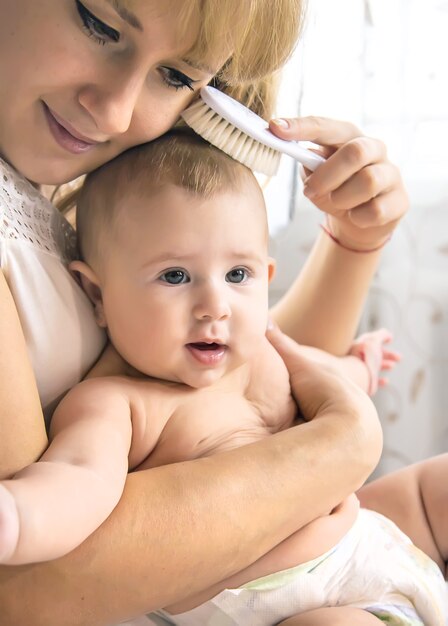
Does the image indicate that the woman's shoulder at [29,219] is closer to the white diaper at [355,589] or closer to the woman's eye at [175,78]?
the woman's eye at [175,78]

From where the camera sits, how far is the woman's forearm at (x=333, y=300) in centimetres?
120

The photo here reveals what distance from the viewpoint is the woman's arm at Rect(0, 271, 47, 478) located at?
2.10 feet

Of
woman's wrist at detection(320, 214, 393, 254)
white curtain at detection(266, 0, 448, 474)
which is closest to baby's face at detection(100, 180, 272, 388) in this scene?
woman's wrist at detection(320, 214, 393, 254)

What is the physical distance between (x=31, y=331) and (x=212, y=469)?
223 millimetres

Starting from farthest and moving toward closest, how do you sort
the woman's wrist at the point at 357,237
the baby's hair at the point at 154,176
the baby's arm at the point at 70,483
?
the woman's wrist at the point at 357,237
the baby's hair at the point at 154,176
the baby's arm at the point at 70,483

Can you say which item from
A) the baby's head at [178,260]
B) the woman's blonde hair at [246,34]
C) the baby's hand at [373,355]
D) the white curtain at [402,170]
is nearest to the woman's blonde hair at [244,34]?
the woman's blonde hair at [246,34]

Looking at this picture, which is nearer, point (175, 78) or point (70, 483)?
point (70, 483)

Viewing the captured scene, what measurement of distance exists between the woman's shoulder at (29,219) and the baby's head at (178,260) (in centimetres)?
4

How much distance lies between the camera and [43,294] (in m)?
0.78

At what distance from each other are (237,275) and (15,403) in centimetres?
31

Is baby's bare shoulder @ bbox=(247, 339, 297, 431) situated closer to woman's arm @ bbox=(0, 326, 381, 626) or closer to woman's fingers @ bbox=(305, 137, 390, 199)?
woman's arm @ bbox=(0, 326, 381, 626)

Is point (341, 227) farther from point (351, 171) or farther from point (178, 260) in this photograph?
point (178, 260)

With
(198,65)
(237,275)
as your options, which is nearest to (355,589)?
(237,275)

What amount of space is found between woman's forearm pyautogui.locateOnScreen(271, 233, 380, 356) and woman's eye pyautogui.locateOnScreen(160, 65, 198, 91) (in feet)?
1.46
